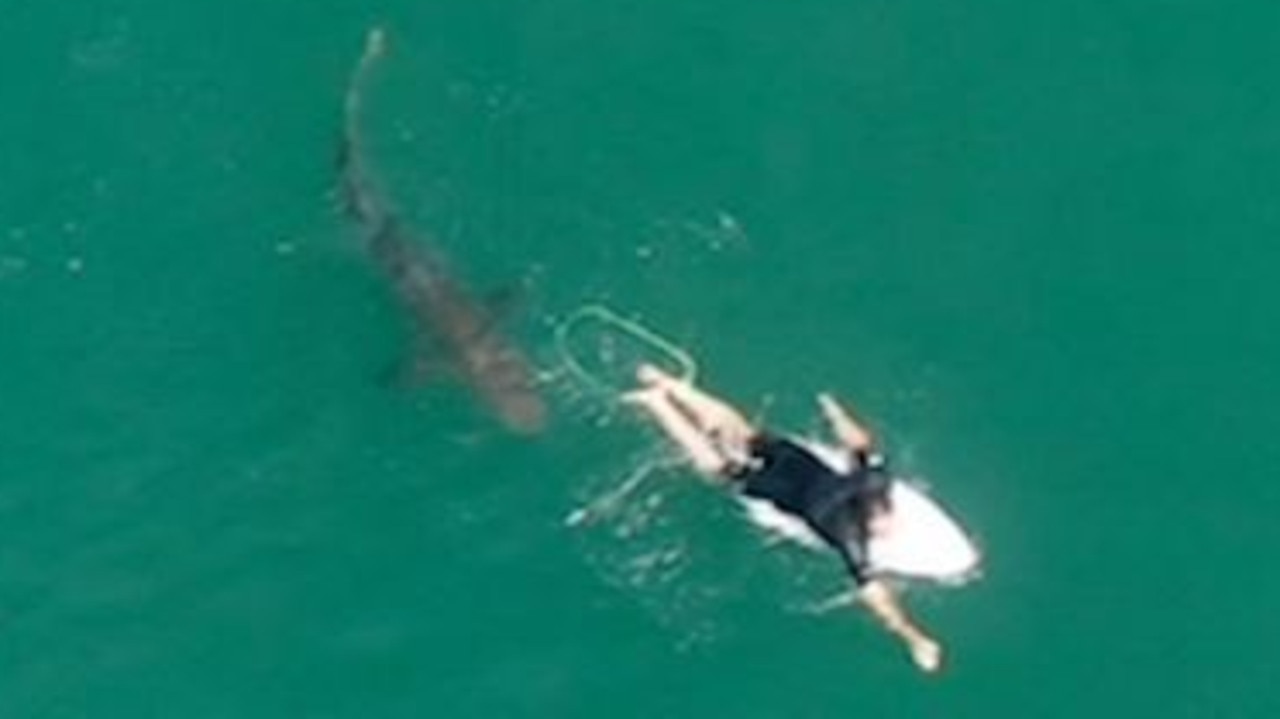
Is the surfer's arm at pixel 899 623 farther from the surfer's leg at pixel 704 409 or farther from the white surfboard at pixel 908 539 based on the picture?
the surfer's leg at pixel 704 409

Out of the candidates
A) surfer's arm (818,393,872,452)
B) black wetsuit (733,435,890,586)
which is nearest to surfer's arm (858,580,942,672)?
black wetsuit (733,435,890,586)

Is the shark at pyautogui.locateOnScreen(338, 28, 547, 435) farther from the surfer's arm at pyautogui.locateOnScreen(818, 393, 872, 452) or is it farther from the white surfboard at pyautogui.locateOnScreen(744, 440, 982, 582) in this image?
the surfer's arm at pyautogui.locateOnScreen(818, 393, 872, 452)

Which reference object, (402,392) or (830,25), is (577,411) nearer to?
(402,392)

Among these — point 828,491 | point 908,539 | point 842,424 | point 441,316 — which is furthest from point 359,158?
point 908,539

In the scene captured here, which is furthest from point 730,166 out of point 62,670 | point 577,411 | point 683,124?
point 62,670

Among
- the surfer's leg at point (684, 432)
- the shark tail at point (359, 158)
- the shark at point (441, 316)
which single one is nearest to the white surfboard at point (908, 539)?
the surfer's leg at point (684, 432)

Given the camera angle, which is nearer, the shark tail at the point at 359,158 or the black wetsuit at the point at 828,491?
the black wetsuit at the point at 828,491
